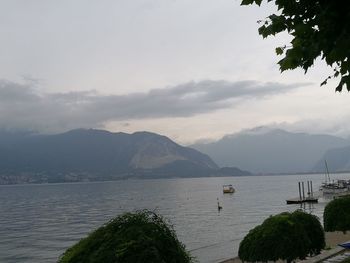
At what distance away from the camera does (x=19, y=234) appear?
78562 millimetres

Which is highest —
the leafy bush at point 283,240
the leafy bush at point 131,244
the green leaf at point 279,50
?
the green leaf at point 279,50

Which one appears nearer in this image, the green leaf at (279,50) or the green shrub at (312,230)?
the green leaf at (279,50)

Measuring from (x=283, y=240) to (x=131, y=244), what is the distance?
12817 mm

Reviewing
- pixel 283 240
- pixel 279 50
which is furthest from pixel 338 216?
pixel 279 50

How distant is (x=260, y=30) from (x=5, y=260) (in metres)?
54.6

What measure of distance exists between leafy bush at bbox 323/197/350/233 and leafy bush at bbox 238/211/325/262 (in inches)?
334

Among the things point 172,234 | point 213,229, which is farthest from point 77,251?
point 213,229

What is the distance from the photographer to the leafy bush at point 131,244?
9.17 metres

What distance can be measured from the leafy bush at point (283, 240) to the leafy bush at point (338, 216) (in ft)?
27.8

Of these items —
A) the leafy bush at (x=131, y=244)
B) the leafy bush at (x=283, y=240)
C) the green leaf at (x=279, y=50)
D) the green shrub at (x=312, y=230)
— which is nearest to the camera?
the green leaf at (x=279, y=50)

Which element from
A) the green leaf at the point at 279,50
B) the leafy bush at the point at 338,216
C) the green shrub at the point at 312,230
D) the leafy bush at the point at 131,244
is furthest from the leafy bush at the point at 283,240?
the green leaf at the point at 279,50

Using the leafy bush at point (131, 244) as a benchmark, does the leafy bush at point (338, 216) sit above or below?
below

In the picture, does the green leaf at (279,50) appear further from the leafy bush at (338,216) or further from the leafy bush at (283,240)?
the leafy bush at (338,216)

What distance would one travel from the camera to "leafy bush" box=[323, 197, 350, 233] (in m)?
29.5
